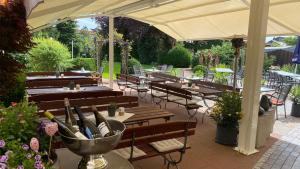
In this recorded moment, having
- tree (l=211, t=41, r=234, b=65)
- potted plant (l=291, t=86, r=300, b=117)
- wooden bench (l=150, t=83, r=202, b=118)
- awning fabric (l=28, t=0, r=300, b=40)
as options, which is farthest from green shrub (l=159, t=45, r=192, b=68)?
potted plant (l=291, t=86, r=300, b=117)

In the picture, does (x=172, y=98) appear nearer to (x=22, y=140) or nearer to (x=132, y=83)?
(x=132, y=83)

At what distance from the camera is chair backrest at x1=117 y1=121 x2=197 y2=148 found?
10.6 feet

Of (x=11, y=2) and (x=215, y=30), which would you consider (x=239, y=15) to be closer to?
(x=215, y=30)

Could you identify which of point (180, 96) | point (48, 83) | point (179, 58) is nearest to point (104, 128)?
point (180, 96)

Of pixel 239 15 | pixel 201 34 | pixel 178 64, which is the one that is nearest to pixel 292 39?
pixel 178 64

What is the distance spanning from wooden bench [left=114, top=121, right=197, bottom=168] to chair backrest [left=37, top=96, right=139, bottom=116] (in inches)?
69.5

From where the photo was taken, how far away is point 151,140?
3.44 m

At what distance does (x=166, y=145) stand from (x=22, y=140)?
2.27 metres

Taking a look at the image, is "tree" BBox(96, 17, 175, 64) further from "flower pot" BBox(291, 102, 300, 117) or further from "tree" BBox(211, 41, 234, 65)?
"flower pot" BBox(291, 102, 300, 117)

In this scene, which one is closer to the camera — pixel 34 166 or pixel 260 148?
pixel 34 166

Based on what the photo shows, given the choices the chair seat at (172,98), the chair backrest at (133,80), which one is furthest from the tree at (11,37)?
the chair backrest at (133,80)

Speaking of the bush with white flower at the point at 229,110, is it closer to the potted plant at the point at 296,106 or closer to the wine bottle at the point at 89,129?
the wine bottle at the point at 89,129

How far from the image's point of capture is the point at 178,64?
794 inches

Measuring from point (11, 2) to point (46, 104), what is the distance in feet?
6.91
